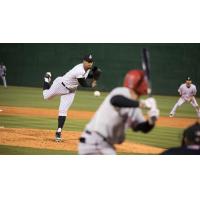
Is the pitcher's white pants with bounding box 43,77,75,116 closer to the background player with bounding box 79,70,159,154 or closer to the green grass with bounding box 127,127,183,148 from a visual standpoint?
the green grass with bounding box 127,127,183,148

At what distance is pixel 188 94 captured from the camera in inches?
239

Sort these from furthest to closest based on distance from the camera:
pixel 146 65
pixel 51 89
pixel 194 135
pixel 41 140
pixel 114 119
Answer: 1. pixel 51 89
2. pixel 41 140
3. pixel 146 65
4. pixel 194 135
5. pixel 114 119

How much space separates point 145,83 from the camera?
210 inches

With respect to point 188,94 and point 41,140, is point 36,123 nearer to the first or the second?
point 41,140

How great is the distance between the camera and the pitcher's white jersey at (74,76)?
645 cm

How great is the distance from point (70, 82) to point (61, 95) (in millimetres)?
214

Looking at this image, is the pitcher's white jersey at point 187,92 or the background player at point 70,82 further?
the background player at point 70,82

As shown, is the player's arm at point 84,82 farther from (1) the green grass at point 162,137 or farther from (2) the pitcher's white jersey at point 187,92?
(2) the pitcher's white jersey at point 187,92

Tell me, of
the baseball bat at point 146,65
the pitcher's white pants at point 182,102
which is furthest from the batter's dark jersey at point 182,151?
the baseball bat at point 146,65

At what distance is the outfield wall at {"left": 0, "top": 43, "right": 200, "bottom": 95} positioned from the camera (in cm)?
612

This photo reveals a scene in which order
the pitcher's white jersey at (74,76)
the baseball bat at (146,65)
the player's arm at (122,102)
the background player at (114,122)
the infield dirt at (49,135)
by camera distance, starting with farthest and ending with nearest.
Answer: the pitcher's white jersey at (74,76), the infield dirt at (49,135), the baseball bat at (146,65), the background player at (114,122), the player's arm at (122,102)

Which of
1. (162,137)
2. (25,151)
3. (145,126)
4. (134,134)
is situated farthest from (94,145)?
(25,151)
